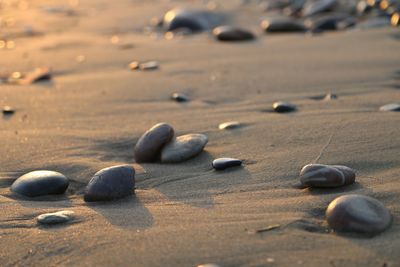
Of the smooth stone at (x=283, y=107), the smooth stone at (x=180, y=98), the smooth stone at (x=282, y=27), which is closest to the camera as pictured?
the smooth stone at (x=283, y=107)

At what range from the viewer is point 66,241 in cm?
175

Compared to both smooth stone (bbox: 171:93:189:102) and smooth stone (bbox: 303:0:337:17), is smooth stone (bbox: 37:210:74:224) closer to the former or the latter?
smooth stone (bbox: 171:93:189:102)

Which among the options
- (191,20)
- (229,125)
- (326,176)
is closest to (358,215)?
(326,176)

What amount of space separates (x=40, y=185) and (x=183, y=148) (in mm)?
536

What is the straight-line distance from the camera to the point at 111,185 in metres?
2.08

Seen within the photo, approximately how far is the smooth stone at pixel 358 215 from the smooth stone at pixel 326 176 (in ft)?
0.75

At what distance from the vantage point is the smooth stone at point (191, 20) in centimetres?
594

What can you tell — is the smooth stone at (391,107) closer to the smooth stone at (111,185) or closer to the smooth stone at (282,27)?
the smooth stone at (111,185)

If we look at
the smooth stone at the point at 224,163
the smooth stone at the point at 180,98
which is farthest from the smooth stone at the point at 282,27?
the smooth stone at the point at 224,163

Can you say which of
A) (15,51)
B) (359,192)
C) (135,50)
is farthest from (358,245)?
(15,51)

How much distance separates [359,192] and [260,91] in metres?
1.52

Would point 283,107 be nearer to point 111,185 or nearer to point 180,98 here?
point 180,98

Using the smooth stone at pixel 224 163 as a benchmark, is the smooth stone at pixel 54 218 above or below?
above

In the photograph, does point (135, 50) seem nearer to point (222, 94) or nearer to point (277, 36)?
point (277, 36)
